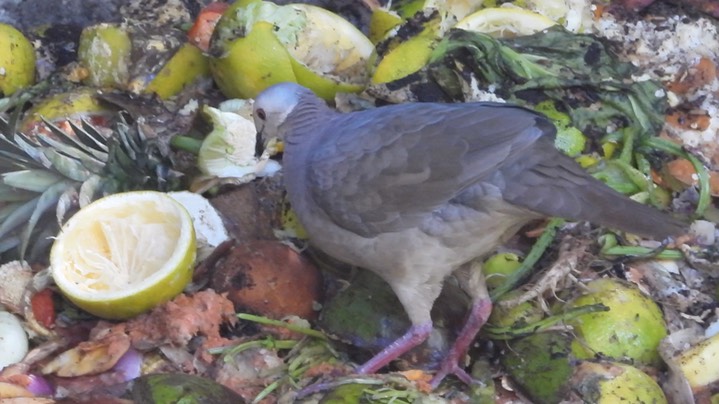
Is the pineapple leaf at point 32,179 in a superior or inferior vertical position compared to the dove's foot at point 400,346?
superior

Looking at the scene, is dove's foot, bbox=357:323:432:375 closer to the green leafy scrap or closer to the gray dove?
the gray dove

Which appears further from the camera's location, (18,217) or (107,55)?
(107,55)

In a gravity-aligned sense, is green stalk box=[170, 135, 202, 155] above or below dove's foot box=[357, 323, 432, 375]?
above

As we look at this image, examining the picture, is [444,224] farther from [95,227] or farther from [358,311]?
[95,227]

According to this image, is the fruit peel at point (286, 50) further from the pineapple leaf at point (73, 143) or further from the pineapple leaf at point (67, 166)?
the pineapple leaf at point (67, 166)

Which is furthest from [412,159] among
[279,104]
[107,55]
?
[107,55]

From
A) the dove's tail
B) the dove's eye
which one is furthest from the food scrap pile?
the dove's tail

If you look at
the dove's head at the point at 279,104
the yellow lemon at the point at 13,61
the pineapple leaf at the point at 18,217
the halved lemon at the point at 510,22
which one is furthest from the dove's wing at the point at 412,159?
the yellow lemon at the point at 13,61

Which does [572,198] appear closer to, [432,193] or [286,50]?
[432,193]
